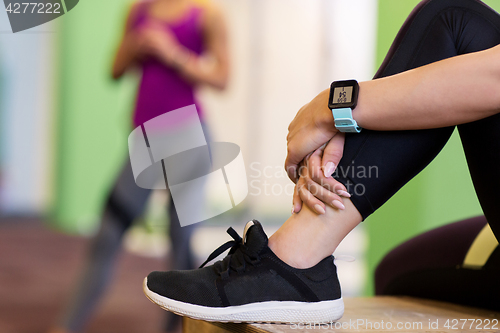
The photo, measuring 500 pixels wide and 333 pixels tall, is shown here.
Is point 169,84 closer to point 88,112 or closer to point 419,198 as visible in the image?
point 88,112

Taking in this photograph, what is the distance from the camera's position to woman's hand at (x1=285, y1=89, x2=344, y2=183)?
23.6 inches

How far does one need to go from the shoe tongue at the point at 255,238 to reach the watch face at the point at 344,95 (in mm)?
206

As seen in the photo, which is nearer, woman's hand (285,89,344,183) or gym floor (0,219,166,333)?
woman's hand (285,89,344,183)

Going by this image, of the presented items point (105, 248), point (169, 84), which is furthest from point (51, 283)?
point (169, 84)

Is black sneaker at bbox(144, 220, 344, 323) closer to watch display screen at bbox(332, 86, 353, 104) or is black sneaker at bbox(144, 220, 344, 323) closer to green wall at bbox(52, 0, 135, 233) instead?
watch display screen at bbox(332, 86, 353, 104)

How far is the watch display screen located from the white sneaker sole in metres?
0.29

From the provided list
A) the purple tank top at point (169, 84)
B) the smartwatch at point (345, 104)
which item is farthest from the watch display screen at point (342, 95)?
the purple tank top at point (169, 84)

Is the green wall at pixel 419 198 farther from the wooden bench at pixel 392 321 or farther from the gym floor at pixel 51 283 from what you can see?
the wooden bench at pixel 392 321

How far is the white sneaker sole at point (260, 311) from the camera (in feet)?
1.85

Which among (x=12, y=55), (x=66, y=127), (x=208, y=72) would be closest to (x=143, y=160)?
(x=208, y=72)

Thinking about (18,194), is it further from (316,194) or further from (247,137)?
(316,194)

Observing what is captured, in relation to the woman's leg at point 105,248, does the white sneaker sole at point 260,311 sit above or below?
above

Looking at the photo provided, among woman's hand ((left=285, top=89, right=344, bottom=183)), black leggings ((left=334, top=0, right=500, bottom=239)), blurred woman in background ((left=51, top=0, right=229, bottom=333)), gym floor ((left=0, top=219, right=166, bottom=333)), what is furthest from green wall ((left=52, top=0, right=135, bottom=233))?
black leggings ((left=334, top=0, right=500, bottom=239))

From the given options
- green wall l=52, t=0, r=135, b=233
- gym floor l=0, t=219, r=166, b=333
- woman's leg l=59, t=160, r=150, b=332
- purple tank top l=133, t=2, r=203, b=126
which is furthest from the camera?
green wall l=52, t=0, r=135, b=233
